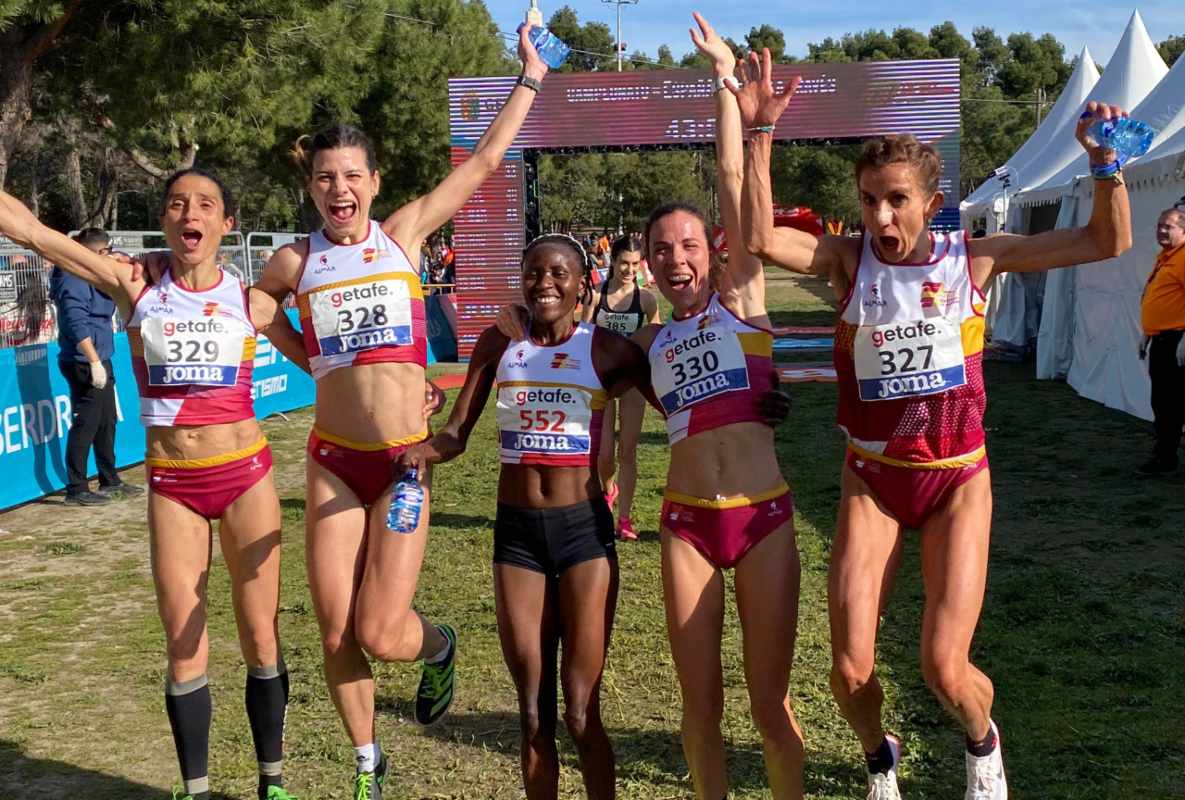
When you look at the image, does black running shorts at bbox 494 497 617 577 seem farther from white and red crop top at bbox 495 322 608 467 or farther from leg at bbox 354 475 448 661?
leg at bbox 354 475 448 661

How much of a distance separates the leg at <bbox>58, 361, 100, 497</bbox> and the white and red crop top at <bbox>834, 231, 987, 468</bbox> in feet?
25.4

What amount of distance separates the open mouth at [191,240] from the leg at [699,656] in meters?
2.03

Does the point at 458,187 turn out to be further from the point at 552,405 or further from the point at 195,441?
the point at 195,441

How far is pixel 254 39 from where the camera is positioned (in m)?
17.3

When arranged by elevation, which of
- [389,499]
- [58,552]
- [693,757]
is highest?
[389,499]

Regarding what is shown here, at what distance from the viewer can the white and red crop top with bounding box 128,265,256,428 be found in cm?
414

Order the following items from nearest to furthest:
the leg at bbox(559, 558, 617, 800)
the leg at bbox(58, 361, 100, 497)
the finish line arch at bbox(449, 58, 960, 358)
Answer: the leg at bbox(559, 558, 617, 800) → the leg at bbox(58, 361, 100, 497) → the finish line arch at bbox(449, 58, 960, 358)

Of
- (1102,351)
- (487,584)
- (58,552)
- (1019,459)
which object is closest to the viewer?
(487,584)

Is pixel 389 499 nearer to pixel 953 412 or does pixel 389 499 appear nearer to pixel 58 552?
pixel 953 412

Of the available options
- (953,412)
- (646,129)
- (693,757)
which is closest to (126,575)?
(693,757)

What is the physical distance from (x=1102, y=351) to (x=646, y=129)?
30.6 feet

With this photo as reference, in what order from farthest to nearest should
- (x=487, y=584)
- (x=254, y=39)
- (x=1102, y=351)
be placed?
(x=254, y=39) → (x=1102, y=351) → (x=487, y=584)

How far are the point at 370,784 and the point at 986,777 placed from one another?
2113 mm

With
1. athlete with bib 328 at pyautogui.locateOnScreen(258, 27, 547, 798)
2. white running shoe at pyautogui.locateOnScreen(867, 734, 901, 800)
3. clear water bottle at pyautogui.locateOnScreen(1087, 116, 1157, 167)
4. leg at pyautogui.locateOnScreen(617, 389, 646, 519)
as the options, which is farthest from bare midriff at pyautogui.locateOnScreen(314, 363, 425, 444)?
leg at pyautogui.locateOnScreen(617, 389, 646, 519)
